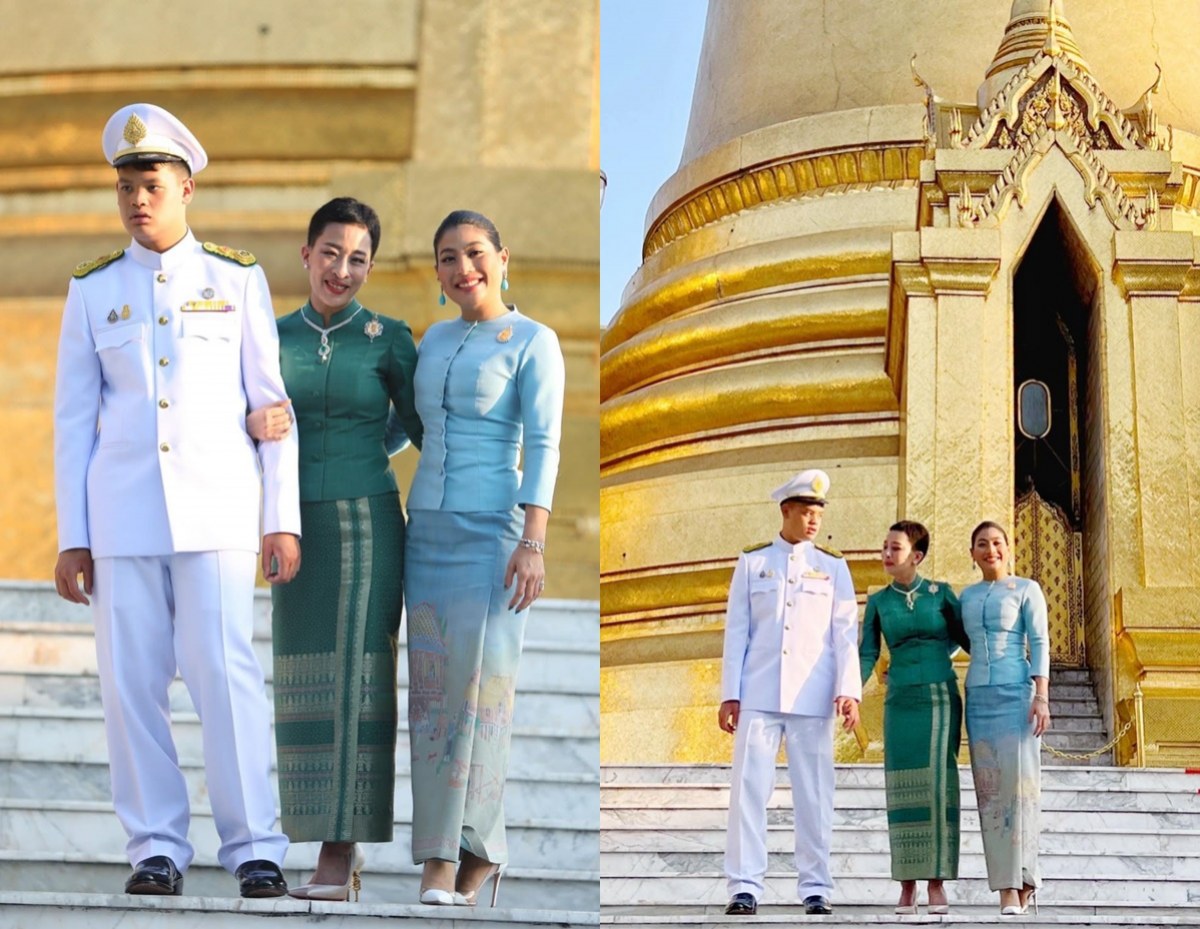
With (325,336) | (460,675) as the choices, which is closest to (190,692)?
(460,675)

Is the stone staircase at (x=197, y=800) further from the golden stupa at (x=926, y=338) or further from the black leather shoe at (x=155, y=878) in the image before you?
the golden stupa at (x=926, y=338)

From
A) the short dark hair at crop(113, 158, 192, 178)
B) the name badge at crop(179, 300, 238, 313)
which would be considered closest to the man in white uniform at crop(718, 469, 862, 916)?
the name badge at crop(179, 300, 238, 313)

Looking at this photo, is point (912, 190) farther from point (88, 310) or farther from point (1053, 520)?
point (88, 310)

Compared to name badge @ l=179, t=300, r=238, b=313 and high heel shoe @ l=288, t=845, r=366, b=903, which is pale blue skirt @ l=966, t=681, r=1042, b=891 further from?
name badge @ l=179, t=300, r=238, b=313

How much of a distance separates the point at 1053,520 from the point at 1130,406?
833 mm

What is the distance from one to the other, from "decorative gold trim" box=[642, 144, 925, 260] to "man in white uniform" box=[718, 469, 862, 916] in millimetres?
6923

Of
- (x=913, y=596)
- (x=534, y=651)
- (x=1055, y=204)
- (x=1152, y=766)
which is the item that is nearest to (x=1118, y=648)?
(x=1152, y=766)

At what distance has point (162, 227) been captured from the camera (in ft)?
13.7

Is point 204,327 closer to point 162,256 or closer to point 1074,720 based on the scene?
point 162,256

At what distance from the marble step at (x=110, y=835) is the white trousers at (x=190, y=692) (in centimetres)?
105

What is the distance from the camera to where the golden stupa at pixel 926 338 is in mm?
9852

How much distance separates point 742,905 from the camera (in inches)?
211

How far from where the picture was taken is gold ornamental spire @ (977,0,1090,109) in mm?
10922

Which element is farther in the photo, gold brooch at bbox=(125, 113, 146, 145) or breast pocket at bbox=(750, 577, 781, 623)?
breast pocket at bbox=(750, 577, 781, 623)
